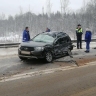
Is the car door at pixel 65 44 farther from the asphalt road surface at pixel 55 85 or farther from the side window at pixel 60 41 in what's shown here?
the asphalt road surface at pixel 55 85

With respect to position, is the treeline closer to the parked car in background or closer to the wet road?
the parked car in background

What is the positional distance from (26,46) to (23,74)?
2873mm

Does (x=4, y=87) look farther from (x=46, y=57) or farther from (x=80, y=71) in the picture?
(x=46, y=57)

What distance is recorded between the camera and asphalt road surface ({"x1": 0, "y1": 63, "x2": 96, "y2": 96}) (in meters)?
6.19

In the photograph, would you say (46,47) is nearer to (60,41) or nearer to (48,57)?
(48,57)

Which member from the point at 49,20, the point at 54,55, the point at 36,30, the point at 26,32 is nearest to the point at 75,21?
the point at 49,20

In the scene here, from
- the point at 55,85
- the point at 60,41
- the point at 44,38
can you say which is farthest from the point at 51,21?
the point at 55,85

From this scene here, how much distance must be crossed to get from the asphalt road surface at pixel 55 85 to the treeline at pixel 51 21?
45129mm

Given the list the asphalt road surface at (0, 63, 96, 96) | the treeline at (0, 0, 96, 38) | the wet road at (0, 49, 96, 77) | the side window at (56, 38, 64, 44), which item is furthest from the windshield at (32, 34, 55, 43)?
the treeline at (0, 0, 96, 38)

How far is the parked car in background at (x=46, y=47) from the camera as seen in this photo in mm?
11219

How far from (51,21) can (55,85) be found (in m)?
54.1

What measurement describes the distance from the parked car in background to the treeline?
132ft

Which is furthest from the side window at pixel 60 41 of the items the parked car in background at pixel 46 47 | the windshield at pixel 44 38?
the windshield at pixel 44 38

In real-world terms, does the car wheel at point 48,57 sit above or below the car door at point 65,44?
below
